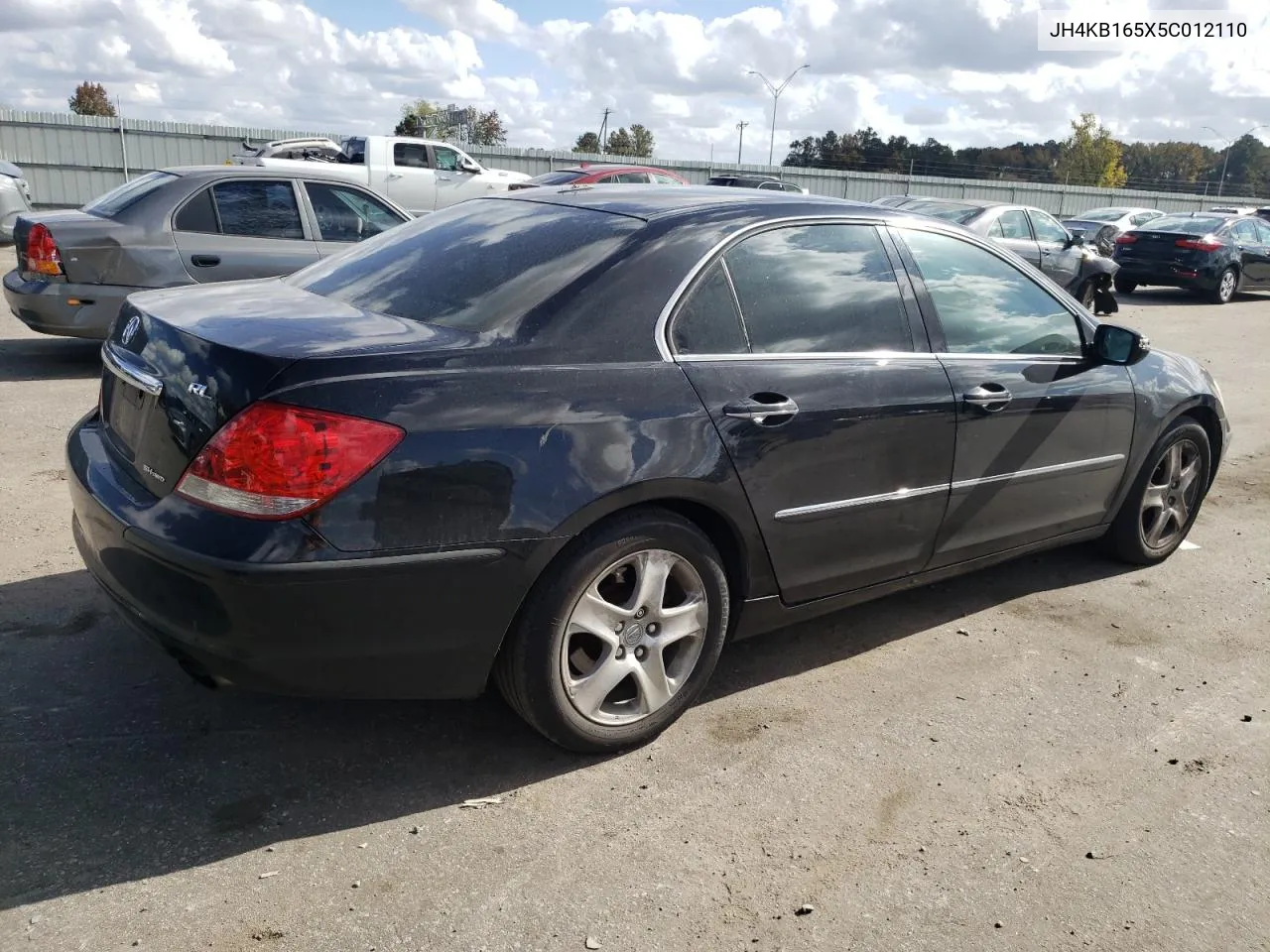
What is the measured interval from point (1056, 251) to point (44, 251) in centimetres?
1202

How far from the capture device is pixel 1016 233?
14.3m

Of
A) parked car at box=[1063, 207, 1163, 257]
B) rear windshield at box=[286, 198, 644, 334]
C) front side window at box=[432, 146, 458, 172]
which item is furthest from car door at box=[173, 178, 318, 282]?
parked car at box=[1063, 207, 1163, 257]

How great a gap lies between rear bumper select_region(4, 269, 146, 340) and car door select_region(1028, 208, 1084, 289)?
1120 cm

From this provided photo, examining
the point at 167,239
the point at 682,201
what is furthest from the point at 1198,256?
the point at 682,201

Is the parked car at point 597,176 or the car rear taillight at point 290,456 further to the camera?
the parked car at point 597,176

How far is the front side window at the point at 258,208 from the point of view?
8.43 meters

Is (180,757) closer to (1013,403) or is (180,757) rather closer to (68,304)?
(1013,403)

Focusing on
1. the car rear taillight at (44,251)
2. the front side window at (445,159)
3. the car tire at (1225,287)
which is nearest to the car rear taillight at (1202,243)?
the car tire at (1225,287)

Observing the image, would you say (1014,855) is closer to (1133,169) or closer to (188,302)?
(188,302)

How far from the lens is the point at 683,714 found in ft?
11.7

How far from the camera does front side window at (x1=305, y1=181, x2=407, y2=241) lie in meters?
8.90

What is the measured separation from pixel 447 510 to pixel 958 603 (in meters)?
2.71

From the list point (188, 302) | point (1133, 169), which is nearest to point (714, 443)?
point (188, 302)

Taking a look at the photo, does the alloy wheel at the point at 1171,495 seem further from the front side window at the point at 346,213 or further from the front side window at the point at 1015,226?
the front side window at the point at 1015,226
